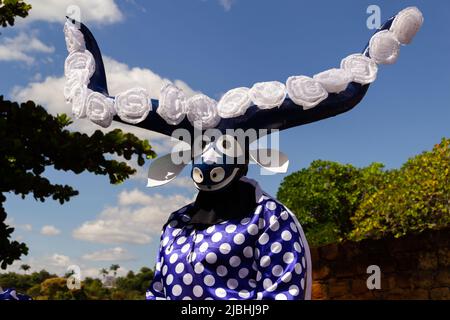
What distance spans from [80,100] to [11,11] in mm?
4322

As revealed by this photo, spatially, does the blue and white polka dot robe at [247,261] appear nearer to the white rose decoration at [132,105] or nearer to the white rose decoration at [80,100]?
the white rose decoration at [132,105]

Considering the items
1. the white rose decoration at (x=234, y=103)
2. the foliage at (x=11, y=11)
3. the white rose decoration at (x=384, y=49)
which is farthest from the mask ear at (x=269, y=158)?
the foliage at (x=11, y=11)

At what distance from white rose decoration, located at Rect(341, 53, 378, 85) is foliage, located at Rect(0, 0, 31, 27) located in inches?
195

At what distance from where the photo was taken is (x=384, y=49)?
3.18 metres

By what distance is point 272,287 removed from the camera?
2.87 meters

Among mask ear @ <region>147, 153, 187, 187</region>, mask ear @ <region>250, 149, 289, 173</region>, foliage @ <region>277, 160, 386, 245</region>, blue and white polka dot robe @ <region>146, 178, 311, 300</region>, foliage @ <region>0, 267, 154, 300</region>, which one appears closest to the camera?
blue and white polka dot robe @ <region>146, 178, 311, 300</region>

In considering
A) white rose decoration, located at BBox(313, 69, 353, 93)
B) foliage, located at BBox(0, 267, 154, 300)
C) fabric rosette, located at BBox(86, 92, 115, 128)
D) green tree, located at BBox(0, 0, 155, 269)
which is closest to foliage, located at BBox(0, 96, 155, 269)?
green tree, located at BBox(0, 0, 155, 269)

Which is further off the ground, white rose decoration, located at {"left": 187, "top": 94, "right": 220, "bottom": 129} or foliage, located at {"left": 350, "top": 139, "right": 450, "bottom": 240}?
foliage, located at {"left": 350, "top": 139, "right": 450, "bottom": 240}

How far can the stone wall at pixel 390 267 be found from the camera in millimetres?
7656

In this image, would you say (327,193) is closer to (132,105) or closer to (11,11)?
(11,11)

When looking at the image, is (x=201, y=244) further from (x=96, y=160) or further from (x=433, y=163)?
(x=433, y=163)

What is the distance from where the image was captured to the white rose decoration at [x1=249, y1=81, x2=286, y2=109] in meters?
3.11

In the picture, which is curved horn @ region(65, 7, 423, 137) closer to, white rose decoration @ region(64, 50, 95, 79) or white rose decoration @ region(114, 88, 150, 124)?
white rose decoration @ region(114, 88, 150, 124)
